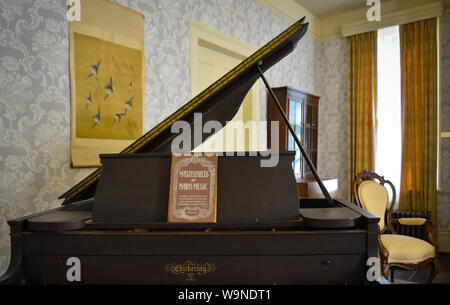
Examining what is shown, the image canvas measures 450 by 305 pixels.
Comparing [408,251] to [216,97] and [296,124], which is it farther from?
[216,97]

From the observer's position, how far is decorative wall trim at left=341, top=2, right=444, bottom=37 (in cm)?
434

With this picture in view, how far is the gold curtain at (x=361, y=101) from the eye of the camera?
491 cm

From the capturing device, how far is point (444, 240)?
4.36m

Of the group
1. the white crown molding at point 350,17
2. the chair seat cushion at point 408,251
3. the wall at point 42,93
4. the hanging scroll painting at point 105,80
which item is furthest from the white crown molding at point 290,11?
the chair seat cushion at point 408,251

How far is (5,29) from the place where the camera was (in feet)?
6.10

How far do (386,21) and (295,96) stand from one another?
2014 mm

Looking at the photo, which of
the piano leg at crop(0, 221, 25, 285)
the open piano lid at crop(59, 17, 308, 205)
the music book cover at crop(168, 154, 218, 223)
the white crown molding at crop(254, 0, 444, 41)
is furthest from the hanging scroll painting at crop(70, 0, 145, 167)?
the white crown molding at crop(254, 0, 444, 41)

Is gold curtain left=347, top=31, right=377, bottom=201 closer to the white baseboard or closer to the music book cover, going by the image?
the white baseboard

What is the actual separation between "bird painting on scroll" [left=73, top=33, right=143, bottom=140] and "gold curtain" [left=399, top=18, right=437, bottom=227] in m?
3.85

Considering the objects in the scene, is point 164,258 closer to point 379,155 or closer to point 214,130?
point 214,130

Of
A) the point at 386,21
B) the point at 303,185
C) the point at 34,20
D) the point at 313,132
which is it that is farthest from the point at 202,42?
the point at 386,21

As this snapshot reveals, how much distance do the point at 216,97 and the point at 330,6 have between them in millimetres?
4332

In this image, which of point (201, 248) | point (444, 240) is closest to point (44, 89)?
point (201, 248)

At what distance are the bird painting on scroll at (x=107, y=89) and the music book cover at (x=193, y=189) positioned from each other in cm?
130
